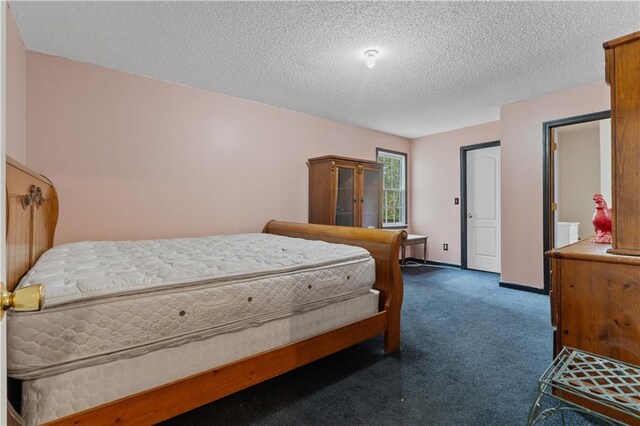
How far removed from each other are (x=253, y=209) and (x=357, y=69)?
1866 mm

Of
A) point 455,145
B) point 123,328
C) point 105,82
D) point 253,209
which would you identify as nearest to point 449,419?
point 123,328

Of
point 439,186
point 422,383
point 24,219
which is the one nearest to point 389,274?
point 422,383

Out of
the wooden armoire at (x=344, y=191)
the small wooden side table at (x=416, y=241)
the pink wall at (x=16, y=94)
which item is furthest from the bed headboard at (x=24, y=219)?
the small wooden side table at (x=416, y=241)

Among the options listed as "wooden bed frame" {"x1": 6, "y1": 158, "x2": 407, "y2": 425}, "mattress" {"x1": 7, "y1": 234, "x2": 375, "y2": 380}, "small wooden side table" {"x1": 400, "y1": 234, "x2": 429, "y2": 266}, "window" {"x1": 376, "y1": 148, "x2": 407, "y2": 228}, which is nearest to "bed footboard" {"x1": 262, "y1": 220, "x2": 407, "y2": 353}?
"wooden bed frame" {"x1": 6, "y1": 158, "x2": 407, "y2": 425}

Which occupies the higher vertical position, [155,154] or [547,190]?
[155,154]

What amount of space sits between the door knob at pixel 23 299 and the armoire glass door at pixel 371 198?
12.0 ft

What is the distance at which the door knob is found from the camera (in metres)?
0.53

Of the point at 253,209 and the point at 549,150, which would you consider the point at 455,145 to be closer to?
the point at 549,150

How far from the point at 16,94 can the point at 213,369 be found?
2.31 meters

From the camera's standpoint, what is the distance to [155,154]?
9.71 feet

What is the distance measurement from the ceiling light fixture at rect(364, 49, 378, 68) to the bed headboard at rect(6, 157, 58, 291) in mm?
2269

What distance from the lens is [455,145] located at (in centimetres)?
492

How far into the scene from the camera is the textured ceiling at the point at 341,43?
196 cm

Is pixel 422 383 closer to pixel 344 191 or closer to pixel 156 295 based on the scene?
pixel 156 295
